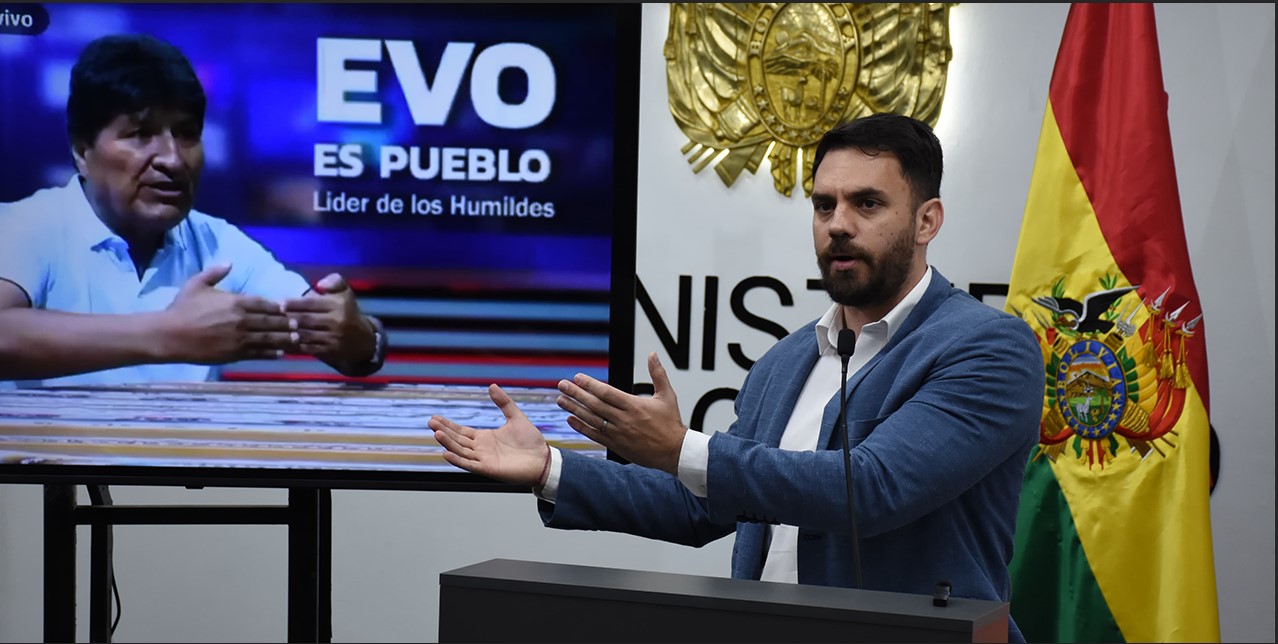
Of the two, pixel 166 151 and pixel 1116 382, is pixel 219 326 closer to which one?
pixel 166 151

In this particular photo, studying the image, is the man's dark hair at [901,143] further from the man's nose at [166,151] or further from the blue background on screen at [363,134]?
the man's nose at [166,151]

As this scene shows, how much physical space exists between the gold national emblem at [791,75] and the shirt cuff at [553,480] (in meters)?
1.93

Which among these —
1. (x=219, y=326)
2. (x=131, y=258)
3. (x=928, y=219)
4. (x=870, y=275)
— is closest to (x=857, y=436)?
(x=870, y=275)

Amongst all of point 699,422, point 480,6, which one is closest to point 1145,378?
point 699,422

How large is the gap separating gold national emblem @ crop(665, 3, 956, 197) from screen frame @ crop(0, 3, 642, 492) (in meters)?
1.31

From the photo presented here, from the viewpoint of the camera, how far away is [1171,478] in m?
3.12

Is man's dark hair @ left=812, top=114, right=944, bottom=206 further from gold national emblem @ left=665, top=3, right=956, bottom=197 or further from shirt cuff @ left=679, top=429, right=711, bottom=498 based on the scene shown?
gold national emblem @ left=665, top=3, right=956, bottom=197

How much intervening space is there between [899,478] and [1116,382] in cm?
173

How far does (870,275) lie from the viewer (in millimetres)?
1980

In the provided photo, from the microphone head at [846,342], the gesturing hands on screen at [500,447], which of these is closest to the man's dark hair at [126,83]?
the gesturing hands on screen at [500,447]

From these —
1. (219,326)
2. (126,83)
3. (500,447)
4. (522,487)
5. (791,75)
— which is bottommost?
(522,487)

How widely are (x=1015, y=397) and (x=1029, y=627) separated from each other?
1.61m

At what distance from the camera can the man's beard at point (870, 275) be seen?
1979mm

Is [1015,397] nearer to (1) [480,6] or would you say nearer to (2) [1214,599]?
(1) [480,6]
